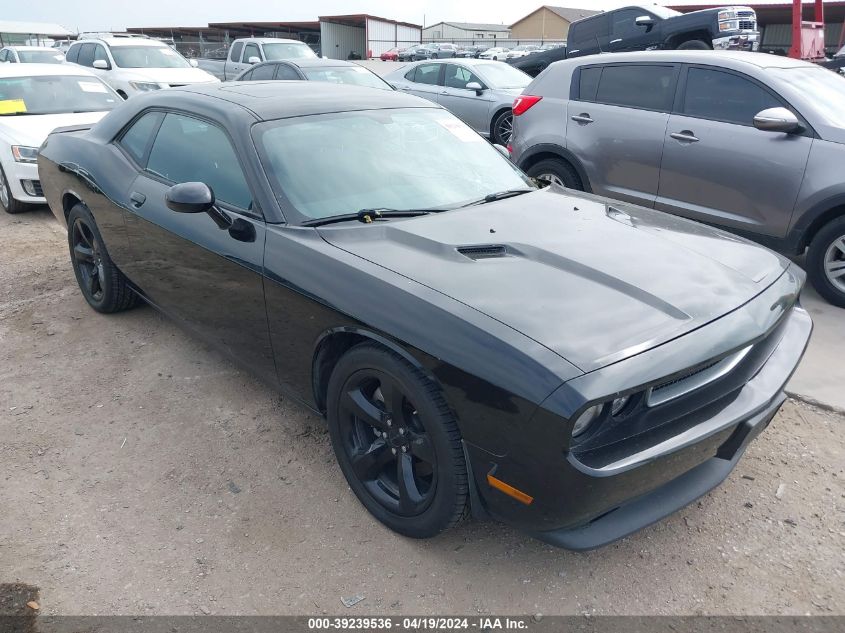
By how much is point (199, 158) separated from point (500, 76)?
833 cm

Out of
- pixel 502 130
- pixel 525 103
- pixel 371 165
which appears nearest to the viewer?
pixel 371 165

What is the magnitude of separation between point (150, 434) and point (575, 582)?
214 cm

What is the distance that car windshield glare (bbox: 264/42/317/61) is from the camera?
1408 centimetres

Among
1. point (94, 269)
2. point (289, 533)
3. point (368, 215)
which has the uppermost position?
point (368, 215)

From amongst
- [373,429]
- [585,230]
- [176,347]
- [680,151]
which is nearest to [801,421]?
[585,230]

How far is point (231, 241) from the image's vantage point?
10.0 feet

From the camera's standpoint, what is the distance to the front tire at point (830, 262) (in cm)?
470

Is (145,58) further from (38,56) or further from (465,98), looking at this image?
(465,98)

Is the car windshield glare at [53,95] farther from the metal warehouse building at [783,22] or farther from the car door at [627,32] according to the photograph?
the metal warehouse building at [783,22]

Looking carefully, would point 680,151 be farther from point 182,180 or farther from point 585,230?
point 182,180

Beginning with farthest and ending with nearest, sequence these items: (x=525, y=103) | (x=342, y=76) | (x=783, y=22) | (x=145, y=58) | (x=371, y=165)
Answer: (x=783, y=22)
(x=145, y=58)
(x=342, y=76)
(x=525, y=103)
(x=371, y=165)

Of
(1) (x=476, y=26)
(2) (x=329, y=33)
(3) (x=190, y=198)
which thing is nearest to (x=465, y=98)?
(3) (x=190, y=198)

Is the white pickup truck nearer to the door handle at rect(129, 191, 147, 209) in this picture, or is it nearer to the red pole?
the red pole

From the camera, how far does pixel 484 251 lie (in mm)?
2654
